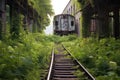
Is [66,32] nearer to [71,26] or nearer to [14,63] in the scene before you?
[71,26]

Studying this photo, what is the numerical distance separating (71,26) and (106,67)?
31.9 meters

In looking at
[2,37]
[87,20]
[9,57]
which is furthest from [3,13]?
[87,20]

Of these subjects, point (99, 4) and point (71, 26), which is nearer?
A: point (99, 4)

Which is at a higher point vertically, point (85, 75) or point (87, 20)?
point (87, 20)

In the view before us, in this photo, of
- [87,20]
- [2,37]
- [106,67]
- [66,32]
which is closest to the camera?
[106,67]

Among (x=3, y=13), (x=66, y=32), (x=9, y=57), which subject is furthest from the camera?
(x=66, y=32)

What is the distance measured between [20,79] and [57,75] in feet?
6.57

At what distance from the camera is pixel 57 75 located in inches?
410

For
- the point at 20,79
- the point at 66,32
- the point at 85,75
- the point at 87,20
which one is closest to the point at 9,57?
the point at 20,79

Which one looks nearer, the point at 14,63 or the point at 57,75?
the point at 14,63

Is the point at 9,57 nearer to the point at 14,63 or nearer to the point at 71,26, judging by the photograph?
the point at 14,63

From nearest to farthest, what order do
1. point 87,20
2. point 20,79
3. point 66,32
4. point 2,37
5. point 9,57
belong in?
point 20,79 → point 9,57 → point 2,37 → point 87,20 → point 66,32

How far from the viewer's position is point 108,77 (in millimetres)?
9258

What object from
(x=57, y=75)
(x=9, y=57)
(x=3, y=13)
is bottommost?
(x=57, y=75)
